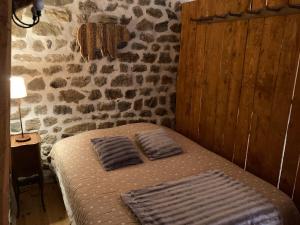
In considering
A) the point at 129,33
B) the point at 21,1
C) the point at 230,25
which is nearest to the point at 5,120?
the point at 21,1

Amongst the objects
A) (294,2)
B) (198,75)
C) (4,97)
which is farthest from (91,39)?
(4,97)

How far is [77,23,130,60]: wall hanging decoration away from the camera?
273 centimetres

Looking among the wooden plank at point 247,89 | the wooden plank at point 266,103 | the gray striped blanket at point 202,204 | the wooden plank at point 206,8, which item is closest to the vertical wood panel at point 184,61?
the wooden plank at point 206,8

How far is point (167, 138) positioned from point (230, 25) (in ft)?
4.17

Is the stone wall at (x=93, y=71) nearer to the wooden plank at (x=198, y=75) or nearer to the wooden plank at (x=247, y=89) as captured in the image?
the wooden plank at (x=198, y=75)

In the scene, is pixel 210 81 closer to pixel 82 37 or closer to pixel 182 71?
pixel 182 71

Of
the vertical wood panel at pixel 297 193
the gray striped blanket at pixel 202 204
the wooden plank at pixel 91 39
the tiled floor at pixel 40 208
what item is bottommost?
the tiled floor at pixel 40 208

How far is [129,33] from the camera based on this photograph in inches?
117

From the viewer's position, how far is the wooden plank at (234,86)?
92.6 inches

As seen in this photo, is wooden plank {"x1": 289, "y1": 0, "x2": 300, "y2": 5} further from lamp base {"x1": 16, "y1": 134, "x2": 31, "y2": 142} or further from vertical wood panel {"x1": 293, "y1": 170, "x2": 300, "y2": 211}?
lamp base {"x1": 16, "y1": 134, "x2": 31, "y2": 142}

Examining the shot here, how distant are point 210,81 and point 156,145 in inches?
36.8

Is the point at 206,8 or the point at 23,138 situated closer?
the point at 23,138

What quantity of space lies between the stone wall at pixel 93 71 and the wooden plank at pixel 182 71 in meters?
0.11

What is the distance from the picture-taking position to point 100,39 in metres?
2.80
